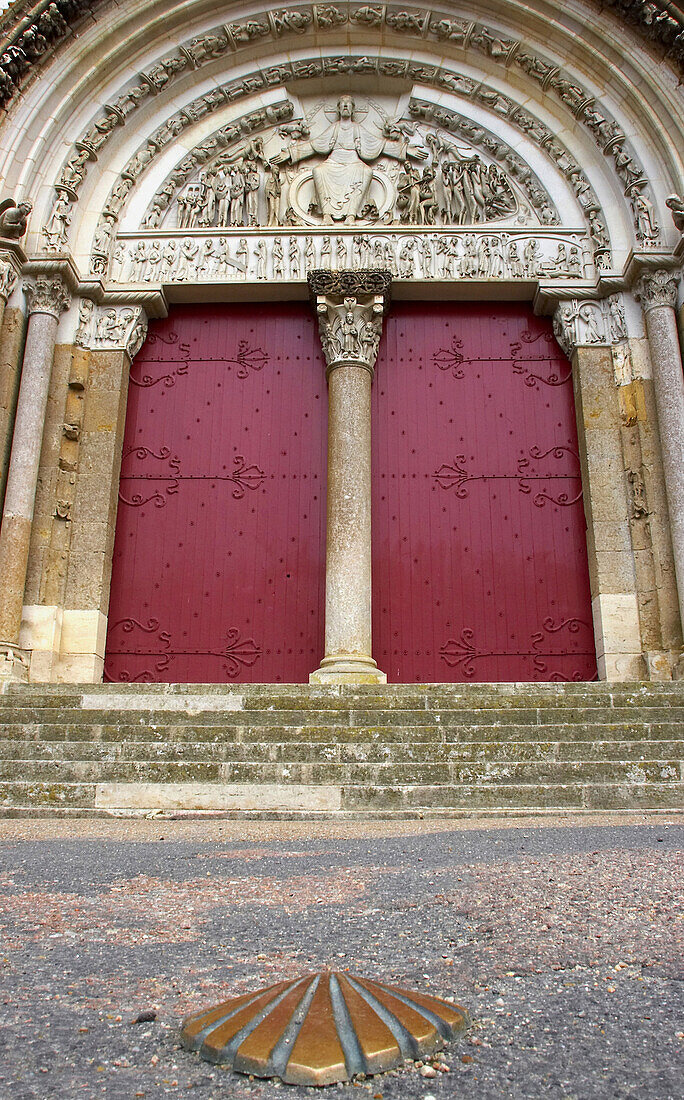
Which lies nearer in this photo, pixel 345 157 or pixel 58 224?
pixel 58 224

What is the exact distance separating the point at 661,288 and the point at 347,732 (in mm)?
5436

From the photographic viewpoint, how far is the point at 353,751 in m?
4.51

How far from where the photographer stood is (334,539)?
6.97m

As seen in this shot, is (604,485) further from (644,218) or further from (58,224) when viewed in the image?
(58,224)

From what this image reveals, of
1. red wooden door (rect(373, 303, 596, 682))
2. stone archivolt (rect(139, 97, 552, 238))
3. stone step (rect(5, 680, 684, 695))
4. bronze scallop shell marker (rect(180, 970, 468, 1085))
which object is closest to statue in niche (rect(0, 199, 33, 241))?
stone archivolt (rect(139, 97, 552, 238))

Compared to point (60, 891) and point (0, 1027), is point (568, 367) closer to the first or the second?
point (60, 891)

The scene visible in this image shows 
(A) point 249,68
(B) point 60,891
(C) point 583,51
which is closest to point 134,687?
(B) point 60,891

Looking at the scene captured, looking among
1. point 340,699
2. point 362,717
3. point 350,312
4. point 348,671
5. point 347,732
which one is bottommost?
point 347,732

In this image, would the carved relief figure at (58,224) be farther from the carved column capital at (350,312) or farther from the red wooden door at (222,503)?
the carved column capital at (350,312)

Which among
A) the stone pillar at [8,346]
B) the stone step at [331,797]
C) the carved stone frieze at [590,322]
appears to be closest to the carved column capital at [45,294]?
the stone pillar at [8,346]

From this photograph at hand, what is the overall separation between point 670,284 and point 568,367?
1212mm

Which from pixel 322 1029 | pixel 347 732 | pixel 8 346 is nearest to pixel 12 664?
pixel 8 346

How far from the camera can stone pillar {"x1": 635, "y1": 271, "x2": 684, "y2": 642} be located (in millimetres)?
6598

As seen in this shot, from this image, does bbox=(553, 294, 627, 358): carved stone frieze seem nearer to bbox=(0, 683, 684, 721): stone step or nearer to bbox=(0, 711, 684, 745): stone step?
bbox=(0, 683, 684, 721): stone step
